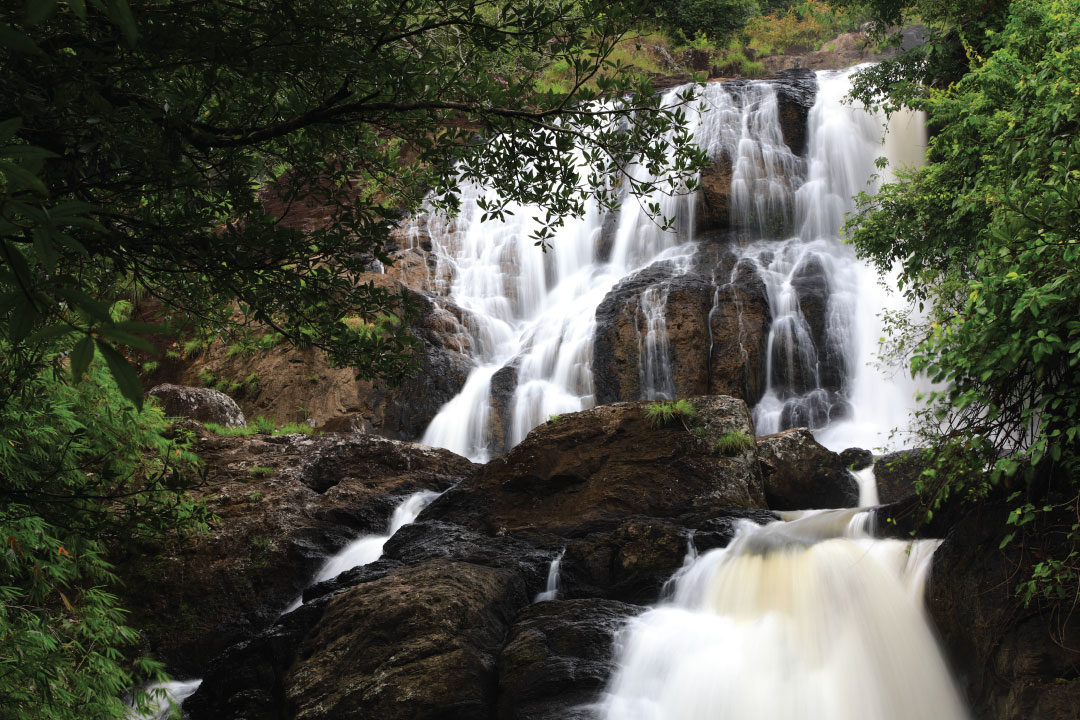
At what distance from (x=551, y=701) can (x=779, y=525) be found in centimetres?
348

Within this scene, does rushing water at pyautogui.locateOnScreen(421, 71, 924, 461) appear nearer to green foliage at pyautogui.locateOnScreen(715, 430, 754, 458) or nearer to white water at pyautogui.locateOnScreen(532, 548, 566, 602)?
green foliage at pyautogui.locateOnScreen(715, 430, 754, 458)

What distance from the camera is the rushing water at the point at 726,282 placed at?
14258 millimetres

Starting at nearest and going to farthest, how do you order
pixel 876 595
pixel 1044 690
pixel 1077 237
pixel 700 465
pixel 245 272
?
pixel 245 272
pixel 1077 237
pixel 1044 690
pixel 876 595
pixel 700 465

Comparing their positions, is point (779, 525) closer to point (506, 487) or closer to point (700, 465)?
point (700, 465)

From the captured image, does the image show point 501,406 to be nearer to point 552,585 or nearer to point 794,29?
point 552,585

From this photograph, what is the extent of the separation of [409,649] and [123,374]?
17.4 ft

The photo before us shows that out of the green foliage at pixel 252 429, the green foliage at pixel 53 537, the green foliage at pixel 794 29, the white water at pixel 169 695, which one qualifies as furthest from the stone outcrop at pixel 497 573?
the green foliage at pixel 794 29

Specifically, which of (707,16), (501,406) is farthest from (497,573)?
(707,16)

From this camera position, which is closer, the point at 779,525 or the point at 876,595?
the point at 876,595

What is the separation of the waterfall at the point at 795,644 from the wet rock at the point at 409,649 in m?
1.13

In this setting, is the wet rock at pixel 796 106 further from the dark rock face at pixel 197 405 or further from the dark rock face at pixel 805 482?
the dark rock face at pixel 197 405

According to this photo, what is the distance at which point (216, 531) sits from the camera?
916cm

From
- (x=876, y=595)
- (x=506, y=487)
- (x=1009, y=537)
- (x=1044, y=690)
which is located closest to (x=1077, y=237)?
(x=1009, y=537)

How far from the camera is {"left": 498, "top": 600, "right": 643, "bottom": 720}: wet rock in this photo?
18.3 feet
